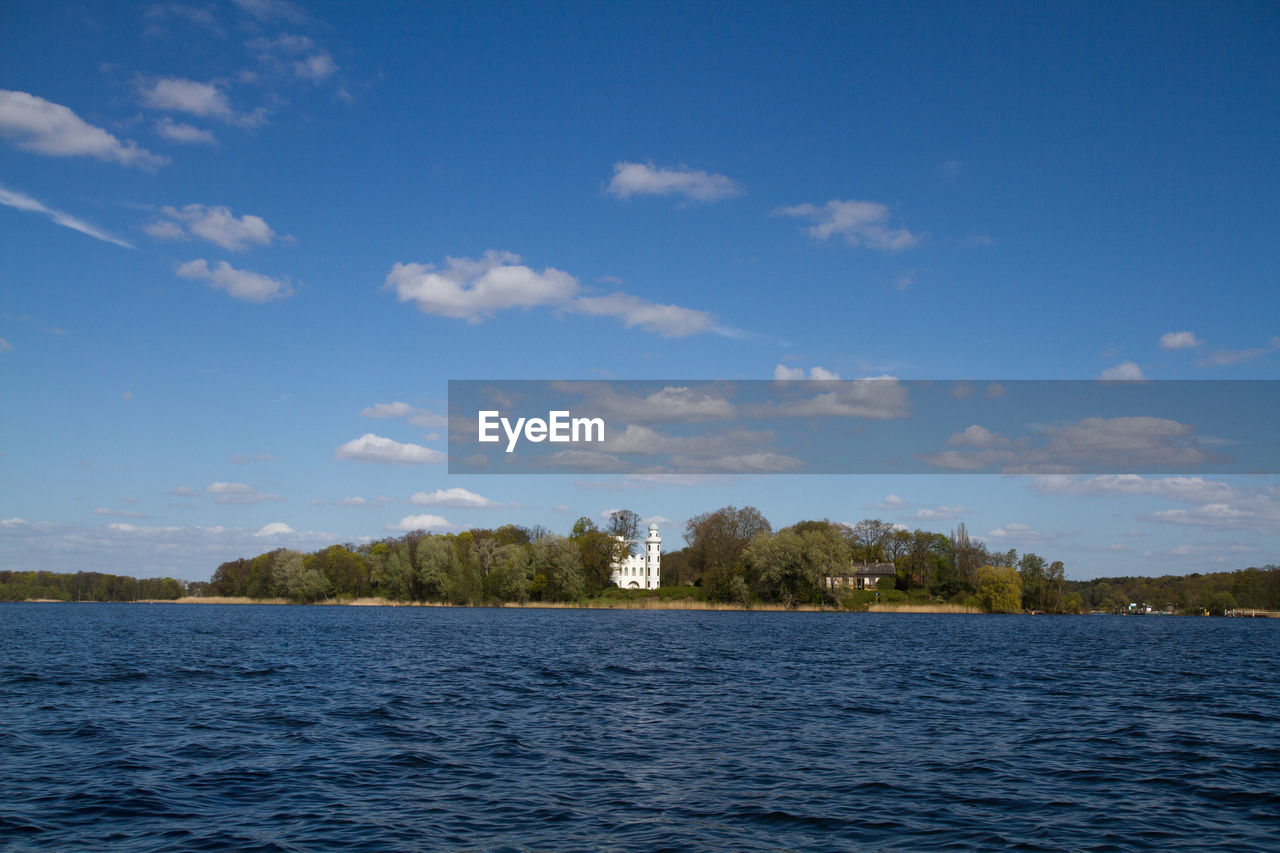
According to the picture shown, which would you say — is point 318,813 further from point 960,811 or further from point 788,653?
point 788,653

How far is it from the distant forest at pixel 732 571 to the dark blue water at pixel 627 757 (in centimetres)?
8277

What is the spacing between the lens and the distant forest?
121 metres

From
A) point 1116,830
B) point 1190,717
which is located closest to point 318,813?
point 1116,830

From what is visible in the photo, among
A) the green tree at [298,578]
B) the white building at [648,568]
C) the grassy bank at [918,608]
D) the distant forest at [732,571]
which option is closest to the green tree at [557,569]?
the distant forest at [732,571]

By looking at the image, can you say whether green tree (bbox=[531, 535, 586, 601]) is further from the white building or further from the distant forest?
the white building

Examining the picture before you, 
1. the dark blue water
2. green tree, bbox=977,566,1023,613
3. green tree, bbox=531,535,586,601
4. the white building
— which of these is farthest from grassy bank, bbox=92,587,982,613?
the dark blue water

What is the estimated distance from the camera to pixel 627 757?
61.9 ft

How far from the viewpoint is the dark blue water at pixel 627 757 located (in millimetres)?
13359

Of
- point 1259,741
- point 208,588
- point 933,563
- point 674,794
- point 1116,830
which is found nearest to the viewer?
point 1116,830

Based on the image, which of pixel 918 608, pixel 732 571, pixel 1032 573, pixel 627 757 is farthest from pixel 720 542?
pixel 627 757

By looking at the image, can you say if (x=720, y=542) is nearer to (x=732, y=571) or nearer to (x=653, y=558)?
(x=732, y=571)

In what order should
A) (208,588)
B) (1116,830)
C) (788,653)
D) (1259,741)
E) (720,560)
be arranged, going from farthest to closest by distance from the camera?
(208,588)
(720,560)
(788,653)
(1259,741)
(1116,830)

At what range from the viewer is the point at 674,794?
15656 millimetres

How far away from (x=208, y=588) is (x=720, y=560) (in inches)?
5307
